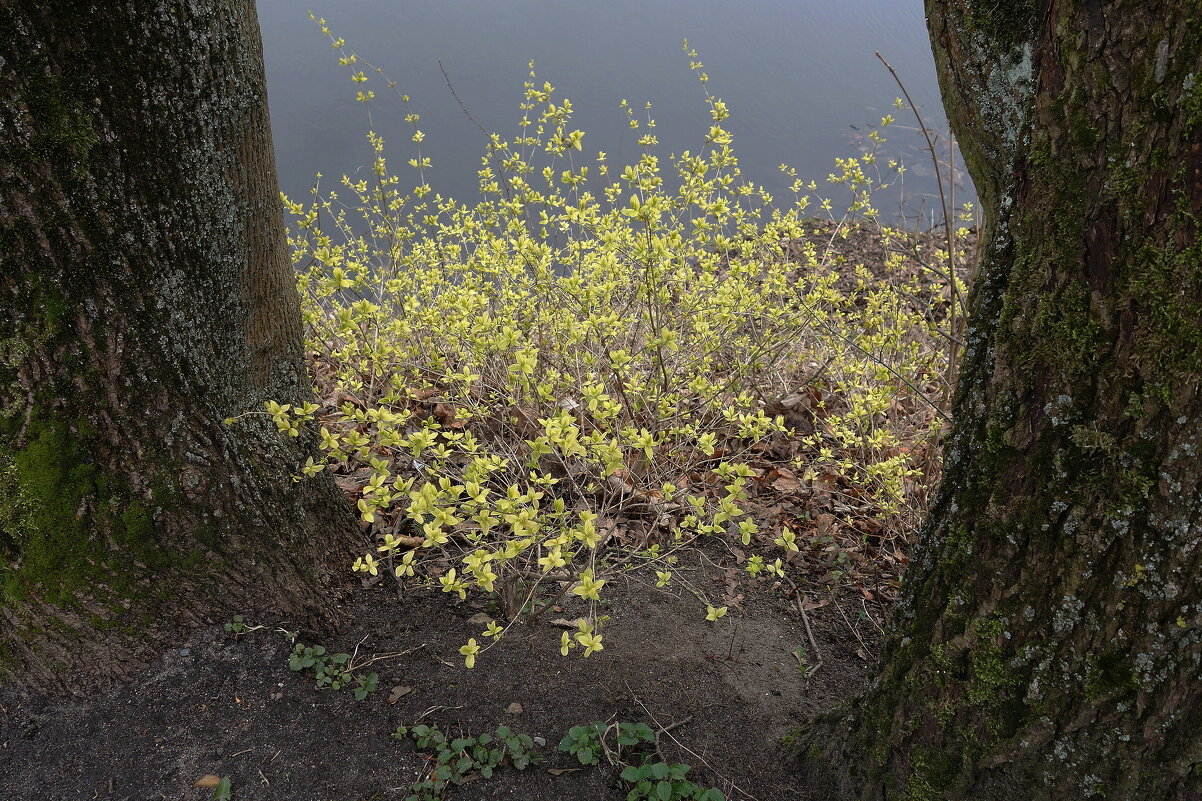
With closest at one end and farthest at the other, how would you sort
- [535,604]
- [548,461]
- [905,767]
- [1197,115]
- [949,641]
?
1. [1197,115]
2. [949,641]
3. [905,767]
4. [535,604]
5. [548,461]

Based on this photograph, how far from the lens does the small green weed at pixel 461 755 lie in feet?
6.04

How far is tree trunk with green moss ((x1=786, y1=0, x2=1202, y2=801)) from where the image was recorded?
1075 millimetres

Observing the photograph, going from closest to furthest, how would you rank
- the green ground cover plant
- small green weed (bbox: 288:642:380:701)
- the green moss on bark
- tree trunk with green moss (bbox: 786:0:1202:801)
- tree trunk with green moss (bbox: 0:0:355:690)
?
tree trunk with green moss (bbox: 786:0:1202:801) < tree trunk with green moss (bbox: 0:0:355:690) < the green moss on bark < small green weed (bbox: 288:642:380:701) < the green ground cover plant

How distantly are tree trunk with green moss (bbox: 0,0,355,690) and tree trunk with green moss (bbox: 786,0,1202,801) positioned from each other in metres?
1.57

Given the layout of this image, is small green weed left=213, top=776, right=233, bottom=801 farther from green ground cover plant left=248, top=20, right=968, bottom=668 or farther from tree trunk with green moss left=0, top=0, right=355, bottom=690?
green ground cover plant left=248, top=20, right=968, bottom=668

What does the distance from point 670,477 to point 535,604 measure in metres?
0.81

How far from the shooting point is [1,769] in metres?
1.78

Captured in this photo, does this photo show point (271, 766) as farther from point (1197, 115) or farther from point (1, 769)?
point (1197, 115)

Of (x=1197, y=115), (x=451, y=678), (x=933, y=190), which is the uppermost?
(x=933, y=190)

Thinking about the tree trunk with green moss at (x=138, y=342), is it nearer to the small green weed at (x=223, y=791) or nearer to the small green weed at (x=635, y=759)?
the small green weed at (x=223, y=791)

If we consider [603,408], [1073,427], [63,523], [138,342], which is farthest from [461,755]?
[1073,427]

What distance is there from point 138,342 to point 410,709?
1171 mm

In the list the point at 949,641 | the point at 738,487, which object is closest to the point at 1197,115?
the point at 949,641

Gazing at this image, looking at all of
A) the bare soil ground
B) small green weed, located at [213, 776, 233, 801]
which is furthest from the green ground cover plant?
small green weed, located at [213, 776, 233, 801]
